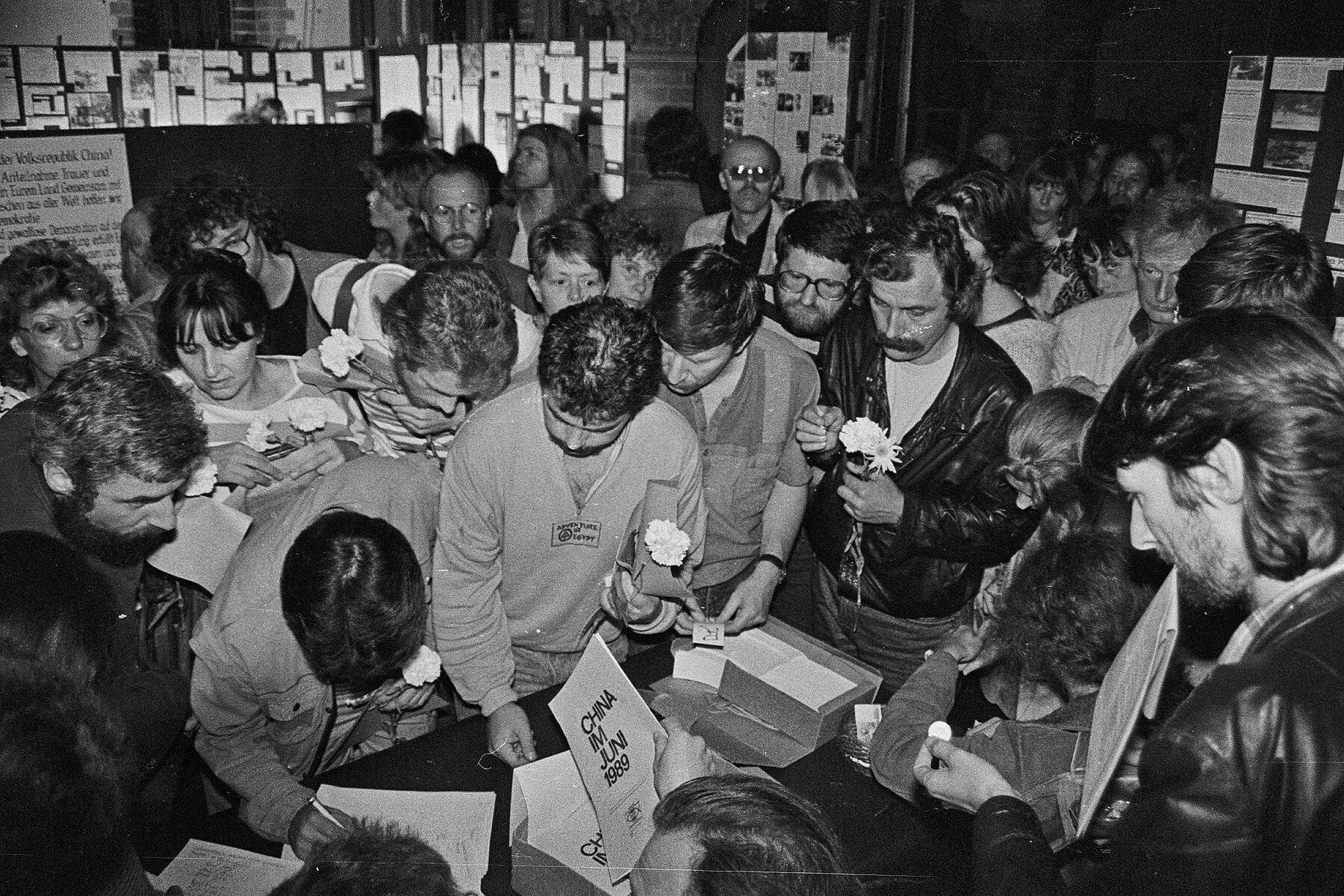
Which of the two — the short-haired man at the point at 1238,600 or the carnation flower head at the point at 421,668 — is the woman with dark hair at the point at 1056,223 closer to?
the short-haired man at the point at 1238,600

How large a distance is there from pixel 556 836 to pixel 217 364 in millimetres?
1606

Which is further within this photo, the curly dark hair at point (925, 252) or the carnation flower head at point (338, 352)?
the carnation flower head at point (338, 352)

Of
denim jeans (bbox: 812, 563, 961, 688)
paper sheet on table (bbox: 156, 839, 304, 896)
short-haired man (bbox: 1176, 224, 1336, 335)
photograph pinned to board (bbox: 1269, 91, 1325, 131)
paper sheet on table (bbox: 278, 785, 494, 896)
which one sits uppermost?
photograph pinned to board (bbox: 1269, 91, 1325, 131)

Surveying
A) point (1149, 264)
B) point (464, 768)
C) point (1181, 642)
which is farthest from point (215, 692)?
point (1149, 264)

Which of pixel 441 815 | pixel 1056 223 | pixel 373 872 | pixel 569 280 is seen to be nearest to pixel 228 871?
pixel 441 815

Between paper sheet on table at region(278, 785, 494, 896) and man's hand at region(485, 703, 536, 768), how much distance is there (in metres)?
0.10

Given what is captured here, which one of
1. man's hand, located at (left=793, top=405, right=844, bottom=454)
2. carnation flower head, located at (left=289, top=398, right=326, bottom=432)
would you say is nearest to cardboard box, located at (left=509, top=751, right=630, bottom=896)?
man's hand, located at (left=793, top=405, right=844, bottom=454)

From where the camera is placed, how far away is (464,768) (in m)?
1.75

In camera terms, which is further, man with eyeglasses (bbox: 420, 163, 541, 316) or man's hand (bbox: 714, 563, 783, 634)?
man with eyeglasses (bbox: 420, 163, 541, 316)

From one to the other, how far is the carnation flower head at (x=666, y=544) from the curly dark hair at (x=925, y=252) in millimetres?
892

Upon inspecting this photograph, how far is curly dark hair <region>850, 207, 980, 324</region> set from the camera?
2.35m

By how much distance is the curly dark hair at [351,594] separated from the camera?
1622mm

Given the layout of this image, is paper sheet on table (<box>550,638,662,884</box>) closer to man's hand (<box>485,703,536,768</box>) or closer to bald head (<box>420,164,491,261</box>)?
man's hand (<box>485,703,536,768</box>)

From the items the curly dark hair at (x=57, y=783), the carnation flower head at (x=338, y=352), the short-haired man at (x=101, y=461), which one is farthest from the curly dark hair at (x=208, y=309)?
the curly dark hair at (x=57, y=783)
